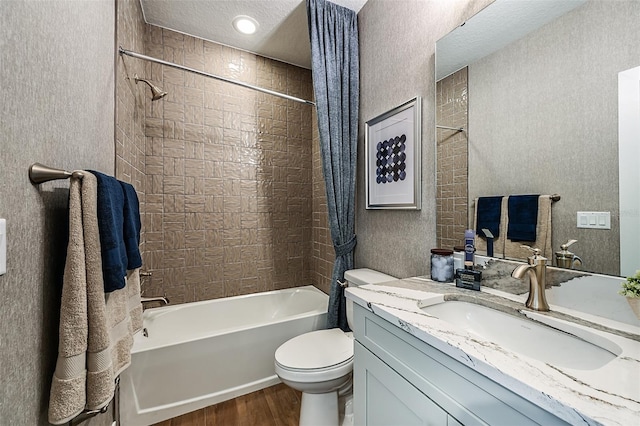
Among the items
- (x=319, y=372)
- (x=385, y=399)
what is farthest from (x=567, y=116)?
(x=319, y=372)

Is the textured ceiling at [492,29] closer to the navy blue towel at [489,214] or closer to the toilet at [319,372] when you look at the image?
the navy blue towel at [489,214]

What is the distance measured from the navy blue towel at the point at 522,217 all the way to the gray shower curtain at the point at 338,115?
3.24 feet

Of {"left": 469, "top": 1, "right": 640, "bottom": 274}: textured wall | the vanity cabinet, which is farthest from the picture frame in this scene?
the vanity cabinet

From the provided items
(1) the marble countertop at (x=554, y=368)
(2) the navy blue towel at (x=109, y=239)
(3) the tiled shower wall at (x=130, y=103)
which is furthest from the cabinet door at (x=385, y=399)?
(3) the tiled shower wall at (x=130, y=103)

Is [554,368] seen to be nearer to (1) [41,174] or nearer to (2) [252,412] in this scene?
(1) [41,174]

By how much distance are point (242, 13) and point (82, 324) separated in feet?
7.10

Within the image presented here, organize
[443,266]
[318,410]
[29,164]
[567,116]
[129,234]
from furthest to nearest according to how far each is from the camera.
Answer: [318,410] → [443,266] → [129,234] → [567,116] → [29,164]

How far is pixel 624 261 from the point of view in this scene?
77 cm

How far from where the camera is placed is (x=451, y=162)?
1.28 meters

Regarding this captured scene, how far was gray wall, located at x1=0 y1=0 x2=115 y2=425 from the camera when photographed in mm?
541

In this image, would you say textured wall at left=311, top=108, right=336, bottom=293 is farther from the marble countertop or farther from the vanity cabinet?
the marble countertop

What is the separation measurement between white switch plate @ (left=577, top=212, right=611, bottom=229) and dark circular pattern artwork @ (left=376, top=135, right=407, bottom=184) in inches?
30.8

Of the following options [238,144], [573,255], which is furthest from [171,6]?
[573,255]

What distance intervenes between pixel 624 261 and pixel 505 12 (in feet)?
3.33
